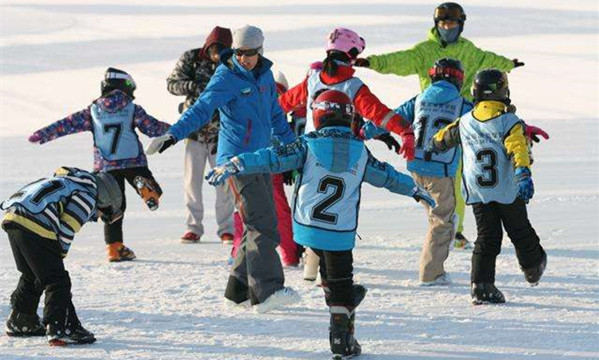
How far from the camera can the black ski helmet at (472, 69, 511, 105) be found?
24.9 feet

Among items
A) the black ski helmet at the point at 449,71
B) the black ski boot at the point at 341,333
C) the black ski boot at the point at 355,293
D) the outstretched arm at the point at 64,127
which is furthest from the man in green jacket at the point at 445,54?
the black ski boot at the point at 341,333

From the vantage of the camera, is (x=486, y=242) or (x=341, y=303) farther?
(x=486, y=242)

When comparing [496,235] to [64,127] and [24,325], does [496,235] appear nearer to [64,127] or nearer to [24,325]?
[24,325]

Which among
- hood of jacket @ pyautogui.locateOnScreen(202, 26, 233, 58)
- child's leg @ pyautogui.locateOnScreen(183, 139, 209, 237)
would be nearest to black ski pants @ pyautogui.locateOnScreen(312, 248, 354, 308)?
hood of jacket @ pyautogui.locateOnScreen(202, 26, 233, 58)

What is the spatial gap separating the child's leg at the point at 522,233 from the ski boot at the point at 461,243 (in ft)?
6.21

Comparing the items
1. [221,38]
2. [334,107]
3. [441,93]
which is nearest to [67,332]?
[334,107]

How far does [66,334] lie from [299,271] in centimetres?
261

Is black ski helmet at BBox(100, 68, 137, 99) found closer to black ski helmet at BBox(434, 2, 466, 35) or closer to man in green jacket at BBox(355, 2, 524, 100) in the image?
man in green jacket at BBox(355, 2, 524, 100)

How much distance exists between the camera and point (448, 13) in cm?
954

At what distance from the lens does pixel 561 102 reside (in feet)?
61.0

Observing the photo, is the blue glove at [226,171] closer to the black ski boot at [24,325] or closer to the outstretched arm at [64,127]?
the black ski boot at [24,325]

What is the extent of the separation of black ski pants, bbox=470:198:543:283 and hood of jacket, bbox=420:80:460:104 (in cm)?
104

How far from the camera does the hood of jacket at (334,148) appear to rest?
21.0ft

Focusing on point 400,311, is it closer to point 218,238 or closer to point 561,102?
point 218,238
